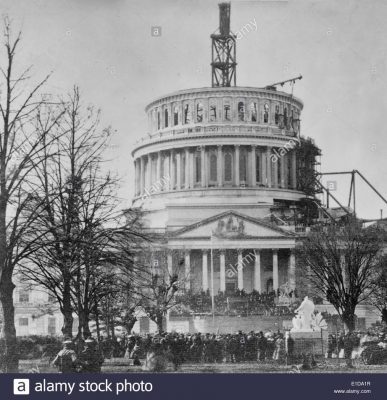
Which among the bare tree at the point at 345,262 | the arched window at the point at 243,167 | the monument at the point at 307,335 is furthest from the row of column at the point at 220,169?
the monument at the point at 307,335

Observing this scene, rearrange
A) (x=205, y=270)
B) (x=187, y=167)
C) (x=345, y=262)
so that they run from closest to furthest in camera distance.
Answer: (x=345, y=262), (x=205, y=270), (x=187, y=167)

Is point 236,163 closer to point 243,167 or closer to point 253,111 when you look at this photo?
point 243,167

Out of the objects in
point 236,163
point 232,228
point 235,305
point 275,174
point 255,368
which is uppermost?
point 236,163

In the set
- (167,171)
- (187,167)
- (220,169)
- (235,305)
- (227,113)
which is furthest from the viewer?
(167,171)

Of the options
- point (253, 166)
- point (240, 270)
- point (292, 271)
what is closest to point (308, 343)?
point (292, 271)

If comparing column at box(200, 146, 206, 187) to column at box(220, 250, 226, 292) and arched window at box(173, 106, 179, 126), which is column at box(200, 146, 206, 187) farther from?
column at box(220, 250, 226, 292)

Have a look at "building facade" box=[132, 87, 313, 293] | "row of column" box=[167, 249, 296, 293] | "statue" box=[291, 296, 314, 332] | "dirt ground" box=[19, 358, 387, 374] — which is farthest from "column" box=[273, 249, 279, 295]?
"dirt ground" box=[19, 358, 387, 374]

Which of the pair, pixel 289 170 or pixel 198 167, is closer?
pixel 198 167

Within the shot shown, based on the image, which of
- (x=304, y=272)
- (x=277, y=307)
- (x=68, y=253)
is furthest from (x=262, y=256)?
(x=68, y=253)
